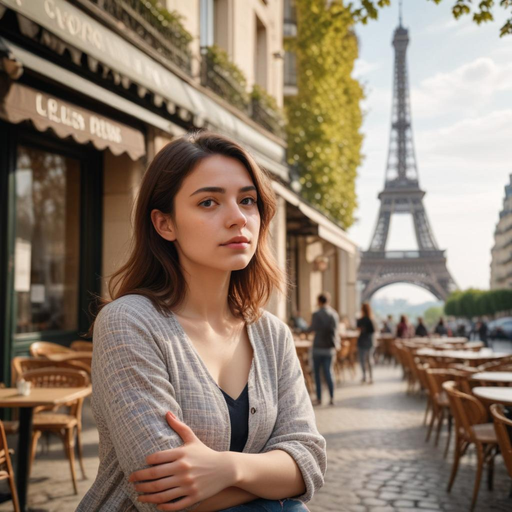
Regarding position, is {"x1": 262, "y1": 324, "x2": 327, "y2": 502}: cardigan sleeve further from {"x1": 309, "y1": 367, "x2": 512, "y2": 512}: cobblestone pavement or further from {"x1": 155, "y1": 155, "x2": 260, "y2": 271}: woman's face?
{"x1": 309, "y1": 367, "x2": 512, "y2": 512}: cobblestone pavement

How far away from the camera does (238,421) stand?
5.29 feet

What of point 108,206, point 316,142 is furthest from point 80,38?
point 316,142

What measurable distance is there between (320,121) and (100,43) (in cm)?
1395

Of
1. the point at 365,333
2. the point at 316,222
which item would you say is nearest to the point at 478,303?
the point at 365,333

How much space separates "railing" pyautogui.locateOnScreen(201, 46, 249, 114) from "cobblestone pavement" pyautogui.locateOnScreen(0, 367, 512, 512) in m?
6.04

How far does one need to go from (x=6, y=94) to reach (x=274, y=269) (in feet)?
14.0

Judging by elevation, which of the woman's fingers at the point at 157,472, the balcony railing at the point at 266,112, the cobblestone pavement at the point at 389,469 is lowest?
the cobblestone pavement at the point at 389,469

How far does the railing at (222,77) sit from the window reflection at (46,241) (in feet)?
12.0

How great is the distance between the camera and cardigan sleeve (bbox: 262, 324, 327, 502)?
1.63 metres

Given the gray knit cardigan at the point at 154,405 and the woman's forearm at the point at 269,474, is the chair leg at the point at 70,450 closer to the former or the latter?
the gray knit cardigan at the point at 154,405

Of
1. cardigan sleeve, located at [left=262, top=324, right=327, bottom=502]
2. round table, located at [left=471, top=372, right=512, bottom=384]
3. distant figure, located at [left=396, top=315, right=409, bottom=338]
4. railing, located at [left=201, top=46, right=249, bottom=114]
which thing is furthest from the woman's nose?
distant figure, located at [left=396, top=315, right=409, bottom=338]

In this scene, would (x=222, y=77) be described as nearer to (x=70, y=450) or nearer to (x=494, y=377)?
(x=494, y=377)

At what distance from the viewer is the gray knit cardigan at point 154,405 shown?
144 cm

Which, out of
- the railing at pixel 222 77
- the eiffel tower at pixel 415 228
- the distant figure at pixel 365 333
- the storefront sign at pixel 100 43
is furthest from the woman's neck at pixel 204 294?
the eiffel tower at pixel 415 228
